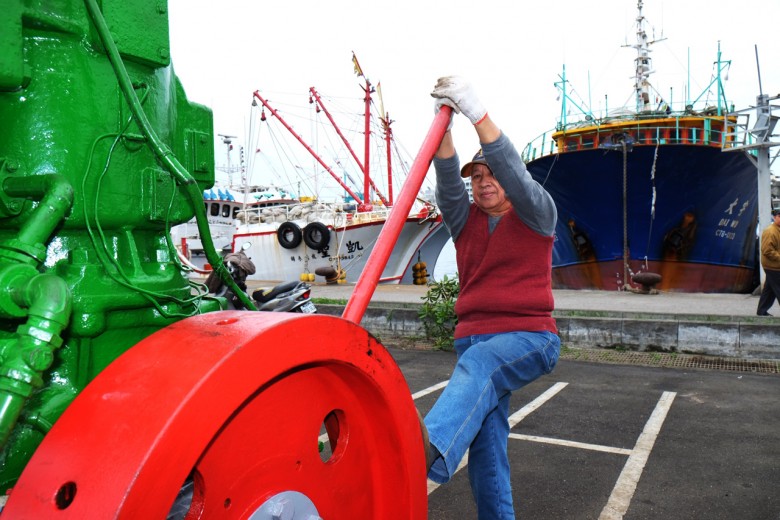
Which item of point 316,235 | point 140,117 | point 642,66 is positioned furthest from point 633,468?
point 642,66

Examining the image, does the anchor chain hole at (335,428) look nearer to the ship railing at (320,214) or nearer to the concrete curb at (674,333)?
the concrete curb at (674,333)

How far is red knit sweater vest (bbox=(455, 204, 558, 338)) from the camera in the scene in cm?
277

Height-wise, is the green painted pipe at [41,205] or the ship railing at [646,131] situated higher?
the ship railing at [646,131]

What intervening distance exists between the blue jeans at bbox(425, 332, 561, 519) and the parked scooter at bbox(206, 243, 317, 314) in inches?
39.3

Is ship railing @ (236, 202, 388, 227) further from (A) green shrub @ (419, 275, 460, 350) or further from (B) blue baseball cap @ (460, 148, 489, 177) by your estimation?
(B) blue baseball cap @ (460, 148, 489, 177)

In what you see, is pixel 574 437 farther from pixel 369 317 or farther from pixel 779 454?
pixel 369 317

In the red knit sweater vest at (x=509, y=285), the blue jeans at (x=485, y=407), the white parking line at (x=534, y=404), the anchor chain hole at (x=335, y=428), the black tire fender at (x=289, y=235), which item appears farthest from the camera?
the black tire fender at (x=289, y=235)

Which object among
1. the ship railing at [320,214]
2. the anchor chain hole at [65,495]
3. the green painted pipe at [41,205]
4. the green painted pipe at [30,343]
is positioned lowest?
the anchor chain hole at [65,495]

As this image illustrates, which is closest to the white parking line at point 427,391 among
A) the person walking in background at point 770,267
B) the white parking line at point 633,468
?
the white parking line at point 633,468

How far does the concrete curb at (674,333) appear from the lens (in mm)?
7223

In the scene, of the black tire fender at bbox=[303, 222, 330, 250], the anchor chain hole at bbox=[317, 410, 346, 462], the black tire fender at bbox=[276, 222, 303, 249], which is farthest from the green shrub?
the black tire fender at bbox=[276, 222, 303, 249]

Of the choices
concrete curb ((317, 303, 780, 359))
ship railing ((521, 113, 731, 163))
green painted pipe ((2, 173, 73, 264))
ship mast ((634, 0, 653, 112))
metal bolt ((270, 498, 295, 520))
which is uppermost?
ship mast ((634, 0, 653, 112))

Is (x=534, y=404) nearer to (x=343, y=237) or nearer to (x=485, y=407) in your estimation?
(x=485, y=407)

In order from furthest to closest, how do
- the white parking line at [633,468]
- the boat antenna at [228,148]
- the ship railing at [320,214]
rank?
the boat antenna at [228,148] < the ship railing at [320,214] < the white parking line at [633,468]
